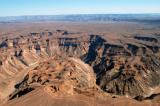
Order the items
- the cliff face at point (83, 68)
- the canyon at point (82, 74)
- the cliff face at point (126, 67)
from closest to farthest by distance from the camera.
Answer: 1. the canyon at point (82, 74)
2. the cliff face at point (83, 68)
3. the cliff face at point (126, 67)

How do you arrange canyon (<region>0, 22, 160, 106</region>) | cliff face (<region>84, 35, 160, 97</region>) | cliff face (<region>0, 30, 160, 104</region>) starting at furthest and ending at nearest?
cliff face (<region>84, 35, 160, 97</region>) → cliff face (<region>0, 30, 160, 104</region>) → canyon (<region>0, 22, 160, 106</region>)

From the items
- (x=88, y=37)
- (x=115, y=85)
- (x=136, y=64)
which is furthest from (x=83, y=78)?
(x=88, y=37)

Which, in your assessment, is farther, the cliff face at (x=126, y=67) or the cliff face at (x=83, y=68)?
the cliff face at (x=126, y=67)

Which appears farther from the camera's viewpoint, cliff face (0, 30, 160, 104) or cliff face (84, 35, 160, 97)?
cliff face (84, 35, 160, 97)

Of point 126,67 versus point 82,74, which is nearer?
point 126,67

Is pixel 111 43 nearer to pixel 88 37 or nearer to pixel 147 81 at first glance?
pixel 88 37

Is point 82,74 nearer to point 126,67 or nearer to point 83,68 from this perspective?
point 83,68

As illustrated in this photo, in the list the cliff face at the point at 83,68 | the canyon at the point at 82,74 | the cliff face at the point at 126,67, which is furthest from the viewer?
the cliff face at the point at 126,67

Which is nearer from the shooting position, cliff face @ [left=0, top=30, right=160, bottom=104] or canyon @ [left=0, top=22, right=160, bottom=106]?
canyon @ [left=0, top=22, right=160, bottom=106]

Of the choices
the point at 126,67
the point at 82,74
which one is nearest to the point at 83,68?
the point at 82,74

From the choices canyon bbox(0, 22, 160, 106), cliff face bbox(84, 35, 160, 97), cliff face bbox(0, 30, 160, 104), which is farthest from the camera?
cliff face bbox(84, 35, 160, 97)

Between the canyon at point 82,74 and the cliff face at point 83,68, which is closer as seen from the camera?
the canyon at point 82,74
